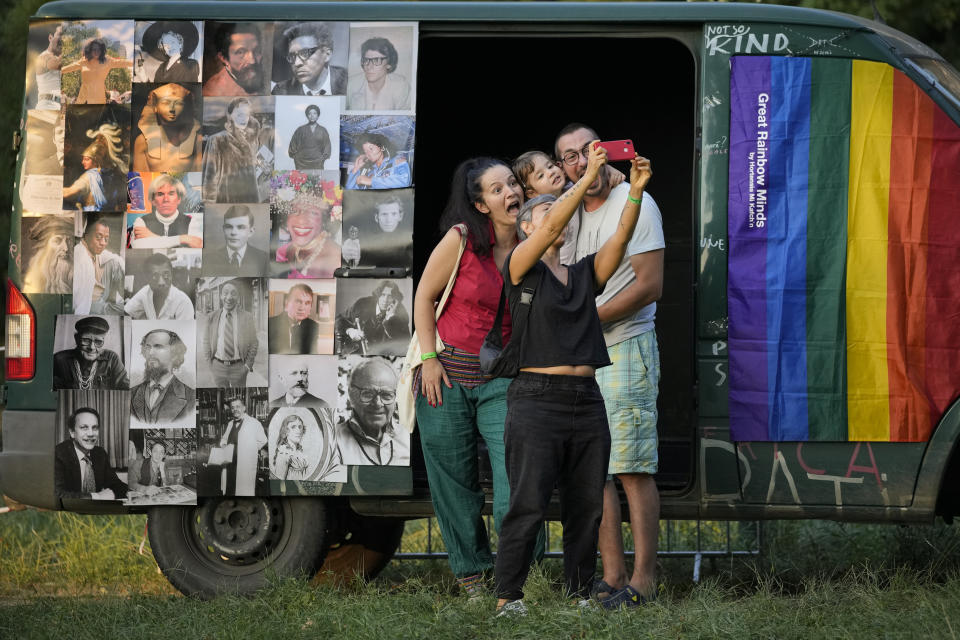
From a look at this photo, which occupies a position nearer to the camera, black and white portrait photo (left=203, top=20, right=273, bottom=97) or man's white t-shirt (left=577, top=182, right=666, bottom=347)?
man's white t-shirt (left=577, top=182, right=666, bottom=347)

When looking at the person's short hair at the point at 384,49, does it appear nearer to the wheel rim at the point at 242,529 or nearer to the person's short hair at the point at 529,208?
the person's short hair at the point at 529,208

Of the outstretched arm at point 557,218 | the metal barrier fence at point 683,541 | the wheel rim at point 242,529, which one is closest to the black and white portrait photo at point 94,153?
the wheel rim at point 242,529

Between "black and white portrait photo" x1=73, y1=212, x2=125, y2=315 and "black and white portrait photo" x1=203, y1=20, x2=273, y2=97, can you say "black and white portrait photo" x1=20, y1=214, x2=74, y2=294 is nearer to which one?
"black and white portrait photo" x1=73, y1=212, x2=125, y2=315

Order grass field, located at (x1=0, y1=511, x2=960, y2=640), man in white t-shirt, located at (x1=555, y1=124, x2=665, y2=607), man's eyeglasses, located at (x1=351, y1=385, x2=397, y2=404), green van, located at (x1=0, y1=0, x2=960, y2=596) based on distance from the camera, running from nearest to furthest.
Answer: grass field, located at (x1=0, y1=511, x2=960, y2=640) → man in white t-shirt, located at (x1=555, y1=124, x2=665, y2=607) → green van, located at (x1=0, y1=0, x2=960, y2=596) → man's eyeglasses, located at (x1=351, y1=385, x2=397, y2=404)

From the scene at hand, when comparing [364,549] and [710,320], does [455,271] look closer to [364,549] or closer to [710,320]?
[710,320]

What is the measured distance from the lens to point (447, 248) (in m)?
4.84

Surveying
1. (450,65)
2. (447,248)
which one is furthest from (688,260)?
(447,248)

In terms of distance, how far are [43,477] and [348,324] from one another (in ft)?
5.08

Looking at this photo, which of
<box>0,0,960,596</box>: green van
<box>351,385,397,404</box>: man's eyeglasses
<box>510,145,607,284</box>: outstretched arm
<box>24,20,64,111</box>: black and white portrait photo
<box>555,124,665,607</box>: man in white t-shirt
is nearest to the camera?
<box>510,145,607,284</box>: outstretched arm

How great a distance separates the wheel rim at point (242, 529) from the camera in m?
5.34

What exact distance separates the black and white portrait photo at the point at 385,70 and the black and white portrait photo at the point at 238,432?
1.39m

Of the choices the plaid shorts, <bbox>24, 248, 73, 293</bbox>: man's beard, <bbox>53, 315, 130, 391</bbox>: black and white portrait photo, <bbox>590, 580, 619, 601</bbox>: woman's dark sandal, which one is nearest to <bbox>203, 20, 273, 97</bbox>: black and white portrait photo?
<bbox>24, 248, 73, 293</bbox>: man's beard

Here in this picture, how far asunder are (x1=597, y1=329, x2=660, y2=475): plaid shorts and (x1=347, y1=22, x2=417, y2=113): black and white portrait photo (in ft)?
4.83

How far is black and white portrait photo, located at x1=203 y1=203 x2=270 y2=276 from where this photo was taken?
5.18m
